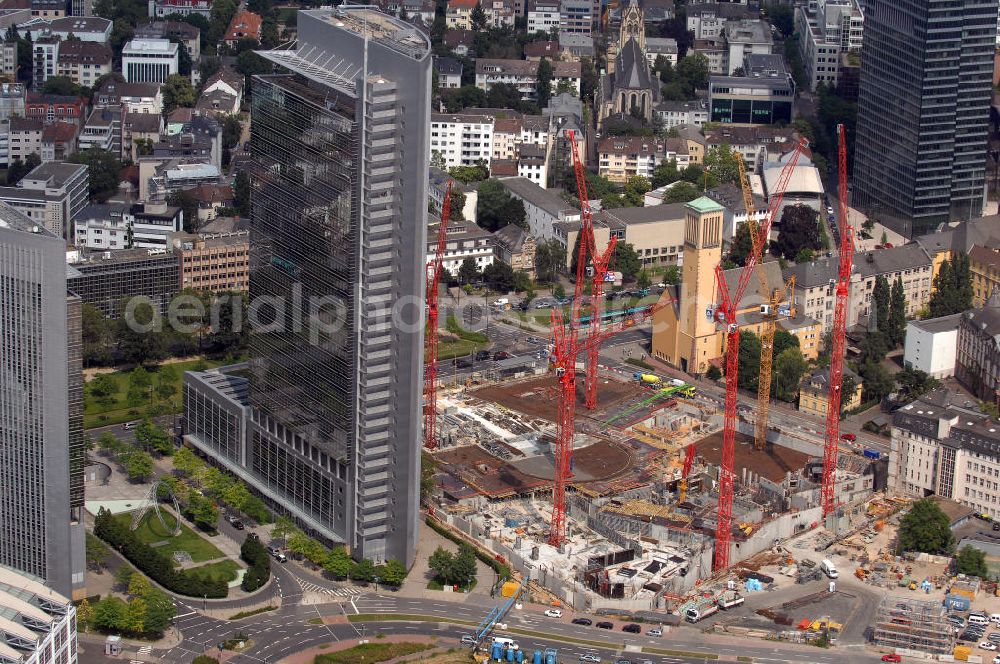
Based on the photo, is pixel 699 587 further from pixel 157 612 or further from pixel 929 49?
pixel 929 49

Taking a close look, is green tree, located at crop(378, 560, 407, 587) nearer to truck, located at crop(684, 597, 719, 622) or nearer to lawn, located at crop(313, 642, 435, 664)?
lawn, located at crop(313, 642, 435, 664)

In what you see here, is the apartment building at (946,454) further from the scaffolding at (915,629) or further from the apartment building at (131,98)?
the apartment building at (131,98)

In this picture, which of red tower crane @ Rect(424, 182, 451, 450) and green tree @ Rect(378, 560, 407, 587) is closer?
green tree @ Rect(378, 560, 407, 587)

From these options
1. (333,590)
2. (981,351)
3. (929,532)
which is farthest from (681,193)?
(333,590)

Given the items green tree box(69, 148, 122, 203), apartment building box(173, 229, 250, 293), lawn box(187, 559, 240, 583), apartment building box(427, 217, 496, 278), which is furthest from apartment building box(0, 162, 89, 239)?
lawn box(187, 559, 240, 583)

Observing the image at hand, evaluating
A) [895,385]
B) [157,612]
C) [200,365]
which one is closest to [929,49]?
[895,385]

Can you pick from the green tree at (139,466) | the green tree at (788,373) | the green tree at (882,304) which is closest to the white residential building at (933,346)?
the green tree at (882,304)
